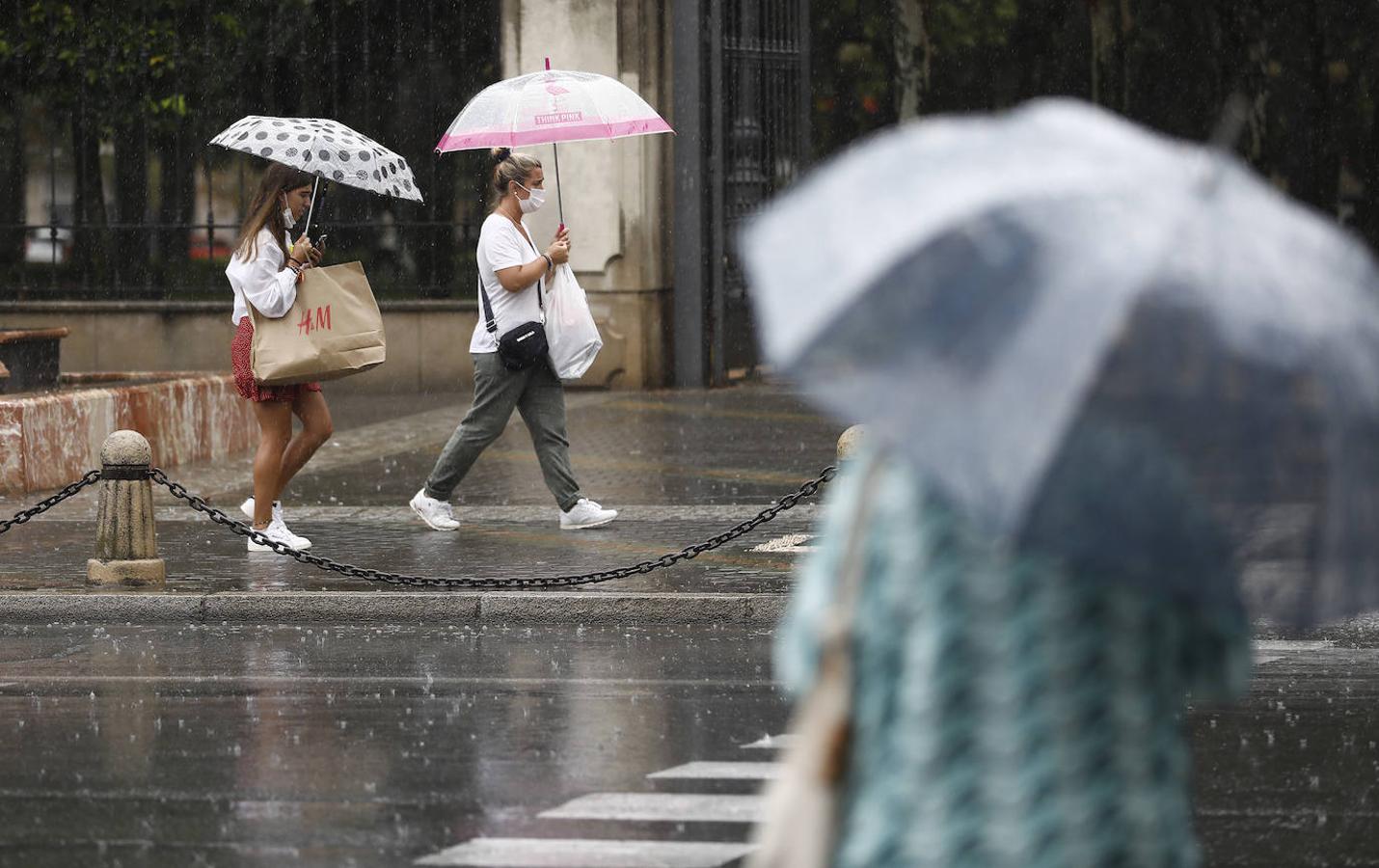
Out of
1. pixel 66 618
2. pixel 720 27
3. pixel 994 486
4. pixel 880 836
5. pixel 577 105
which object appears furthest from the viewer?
pixel 720 27

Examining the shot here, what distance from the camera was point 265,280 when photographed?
10227mm

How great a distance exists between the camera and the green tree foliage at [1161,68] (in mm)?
25906

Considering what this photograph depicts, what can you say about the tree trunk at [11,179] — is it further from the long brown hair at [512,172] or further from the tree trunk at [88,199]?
the long brown hair at [512,172]

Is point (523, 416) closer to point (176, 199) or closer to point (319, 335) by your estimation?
point (319, 335)

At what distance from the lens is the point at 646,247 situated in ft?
62.0

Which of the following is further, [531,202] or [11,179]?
[11,179]

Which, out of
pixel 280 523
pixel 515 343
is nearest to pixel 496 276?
pixel 515 343

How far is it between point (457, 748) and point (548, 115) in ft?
16.6

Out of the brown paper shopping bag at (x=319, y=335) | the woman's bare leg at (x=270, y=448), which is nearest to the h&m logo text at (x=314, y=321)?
the brown paper shopping bag at (x=319, y=335)

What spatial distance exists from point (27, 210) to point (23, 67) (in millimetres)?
1209

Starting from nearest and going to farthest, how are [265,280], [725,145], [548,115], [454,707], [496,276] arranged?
[454,707], [265,280], [496,276], [548,115], [725,145]

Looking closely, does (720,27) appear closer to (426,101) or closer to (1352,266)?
(426,101)

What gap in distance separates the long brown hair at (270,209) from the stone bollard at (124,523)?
1065 millimetres

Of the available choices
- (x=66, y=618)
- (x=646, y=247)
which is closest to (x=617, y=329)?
(x=646, y=247)
